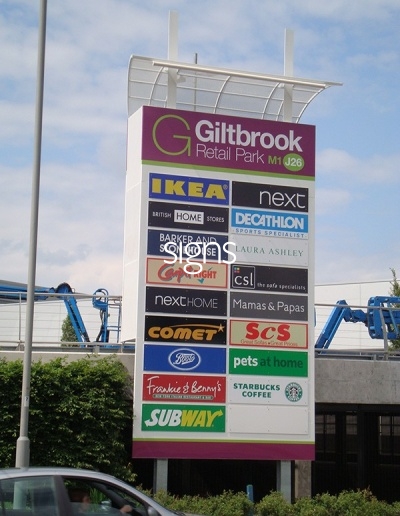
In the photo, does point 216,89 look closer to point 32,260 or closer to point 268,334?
point 268,334

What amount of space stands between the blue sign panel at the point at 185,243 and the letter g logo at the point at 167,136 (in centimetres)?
156

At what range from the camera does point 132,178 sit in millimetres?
17625

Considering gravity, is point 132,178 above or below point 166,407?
above

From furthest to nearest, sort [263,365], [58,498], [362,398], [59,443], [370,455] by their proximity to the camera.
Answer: [370,455] → [362,398] → [263,365] → [59,443] → [58,498]

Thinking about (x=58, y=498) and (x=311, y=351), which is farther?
(x=311, y=351)

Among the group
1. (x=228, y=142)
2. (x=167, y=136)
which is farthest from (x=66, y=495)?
(x=228, y=142)

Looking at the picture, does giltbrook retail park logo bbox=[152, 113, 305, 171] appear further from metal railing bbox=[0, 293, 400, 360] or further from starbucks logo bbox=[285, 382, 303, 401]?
starbucks logo bbox=[285, 382, 303, 401]

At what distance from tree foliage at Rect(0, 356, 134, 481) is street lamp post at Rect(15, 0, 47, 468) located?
1.57 metres

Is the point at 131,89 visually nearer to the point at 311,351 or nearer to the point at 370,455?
the point at 311,351

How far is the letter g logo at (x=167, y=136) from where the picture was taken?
17.3m

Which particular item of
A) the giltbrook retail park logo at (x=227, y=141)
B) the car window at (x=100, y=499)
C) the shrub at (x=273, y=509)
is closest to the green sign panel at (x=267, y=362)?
the shrub at (x=273, y=509)

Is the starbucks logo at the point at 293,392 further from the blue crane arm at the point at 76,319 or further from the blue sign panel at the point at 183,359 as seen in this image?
the blue crane arm at the point at 76,319

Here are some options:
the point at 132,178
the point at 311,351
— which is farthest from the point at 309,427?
the point at 132,178

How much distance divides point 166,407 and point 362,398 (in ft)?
14.2
